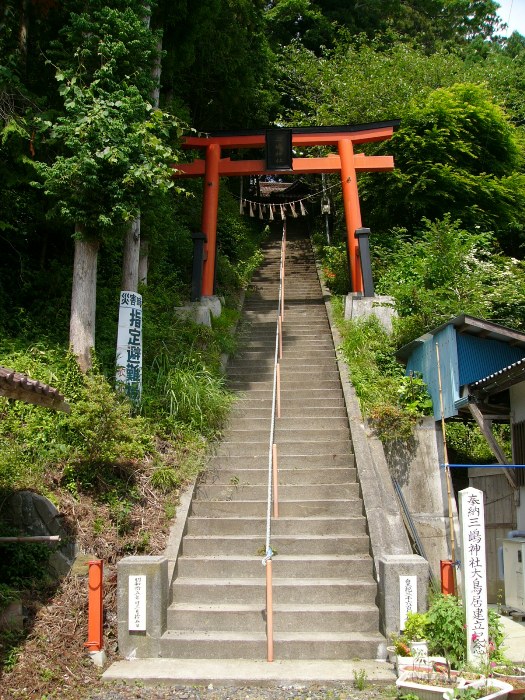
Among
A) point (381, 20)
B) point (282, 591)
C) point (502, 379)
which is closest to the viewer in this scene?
point (282, 591)

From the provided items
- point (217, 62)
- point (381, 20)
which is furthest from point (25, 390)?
point (381, 20)

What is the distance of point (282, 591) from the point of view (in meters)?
7.33

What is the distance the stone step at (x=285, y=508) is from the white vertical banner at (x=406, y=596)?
1846 mm

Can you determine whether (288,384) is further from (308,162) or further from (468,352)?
(308,162)

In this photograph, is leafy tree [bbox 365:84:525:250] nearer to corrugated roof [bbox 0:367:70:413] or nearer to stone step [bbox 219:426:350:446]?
stone step [bbox 219:426:350:446]

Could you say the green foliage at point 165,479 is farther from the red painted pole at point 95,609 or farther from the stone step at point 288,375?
the stone step at point 288,375

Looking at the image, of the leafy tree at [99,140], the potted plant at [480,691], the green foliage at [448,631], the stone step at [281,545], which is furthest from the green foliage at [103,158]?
the potted plant at [480,691]

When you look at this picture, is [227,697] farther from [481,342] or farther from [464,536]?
[481,342]

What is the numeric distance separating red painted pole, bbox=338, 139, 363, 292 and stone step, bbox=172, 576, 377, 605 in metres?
8.60

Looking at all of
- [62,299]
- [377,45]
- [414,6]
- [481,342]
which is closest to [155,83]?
[62,299]

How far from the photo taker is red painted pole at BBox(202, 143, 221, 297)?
14703 millimetres

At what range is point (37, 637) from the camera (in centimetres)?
641

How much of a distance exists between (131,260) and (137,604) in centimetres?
573

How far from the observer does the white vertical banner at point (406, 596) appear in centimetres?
660
